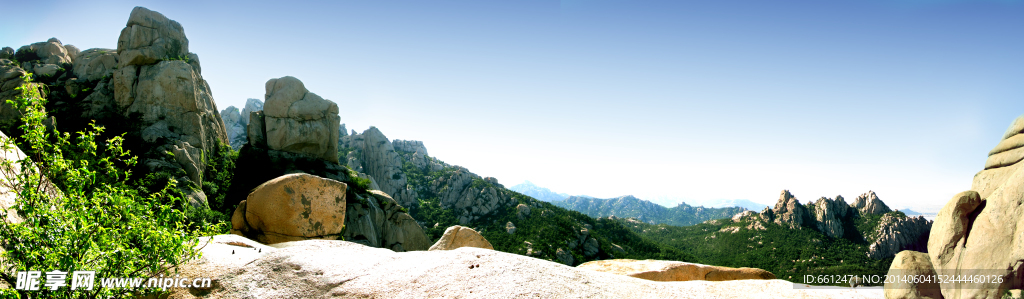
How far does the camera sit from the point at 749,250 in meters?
99.6

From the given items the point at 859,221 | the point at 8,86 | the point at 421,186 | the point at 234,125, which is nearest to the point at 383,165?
the point at 421,186

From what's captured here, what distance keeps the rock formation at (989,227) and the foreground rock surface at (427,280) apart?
6.58 ft

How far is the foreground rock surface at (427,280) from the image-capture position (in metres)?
10.9

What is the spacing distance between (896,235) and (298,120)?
124 metres

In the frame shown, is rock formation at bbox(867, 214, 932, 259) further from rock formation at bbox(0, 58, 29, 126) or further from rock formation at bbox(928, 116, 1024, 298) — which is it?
rock formation at bbox(0, 58, 29, 126)

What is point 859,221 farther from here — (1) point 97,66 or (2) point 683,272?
(1) point 97,66

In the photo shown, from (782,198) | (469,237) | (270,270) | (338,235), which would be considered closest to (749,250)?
(782,198)

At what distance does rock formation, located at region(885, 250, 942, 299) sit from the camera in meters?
9.54

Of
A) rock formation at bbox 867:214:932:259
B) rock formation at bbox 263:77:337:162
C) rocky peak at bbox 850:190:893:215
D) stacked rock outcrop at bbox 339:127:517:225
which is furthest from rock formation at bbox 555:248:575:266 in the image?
rocky peak at bbox 850:190:893:215

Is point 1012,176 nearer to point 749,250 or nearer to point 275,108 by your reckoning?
point 275,108

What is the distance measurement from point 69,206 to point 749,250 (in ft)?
393

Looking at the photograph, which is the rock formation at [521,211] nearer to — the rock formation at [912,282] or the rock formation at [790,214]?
the rock formation at [912,282]

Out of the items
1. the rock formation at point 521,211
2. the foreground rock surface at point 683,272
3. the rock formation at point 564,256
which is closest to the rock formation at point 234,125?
the rock formation at point 521,211

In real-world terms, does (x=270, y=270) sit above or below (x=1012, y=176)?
below
